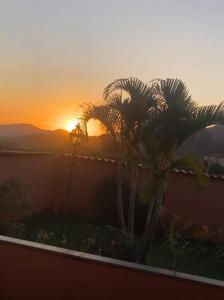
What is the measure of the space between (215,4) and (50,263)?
625 centimetres

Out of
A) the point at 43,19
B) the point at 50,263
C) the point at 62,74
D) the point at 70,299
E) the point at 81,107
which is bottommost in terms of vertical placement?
A: the point at 70,299

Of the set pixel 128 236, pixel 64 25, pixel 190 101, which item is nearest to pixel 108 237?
pixel 128 236

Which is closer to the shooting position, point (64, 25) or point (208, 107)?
point (208, 107)

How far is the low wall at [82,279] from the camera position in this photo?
3705 mm

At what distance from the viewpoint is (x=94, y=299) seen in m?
3.86

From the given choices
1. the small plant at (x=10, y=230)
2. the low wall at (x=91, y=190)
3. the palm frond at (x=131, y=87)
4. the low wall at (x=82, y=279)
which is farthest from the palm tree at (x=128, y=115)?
the low wall at (x=82, y=279)

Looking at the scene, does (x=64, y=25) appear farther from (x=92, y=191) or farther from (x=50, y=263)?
(x=50, y=263)

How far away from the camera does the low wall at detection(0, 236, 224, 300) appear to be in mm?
3705

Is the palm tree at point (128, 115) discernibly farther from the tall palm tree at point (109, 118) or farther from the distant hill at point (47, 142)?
the distant hill at point (47, 142)

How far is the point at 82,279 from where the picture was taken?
386cm

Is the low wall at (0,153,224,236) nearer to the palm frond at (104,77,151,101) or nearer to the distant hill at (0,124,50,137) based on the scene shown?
the palm frond at (104,77,151,101)

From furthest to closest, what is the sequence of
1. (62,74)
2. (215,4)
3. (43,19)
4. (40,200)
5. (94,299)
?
(40,200) < (62,74) < (43,19) < (215,4) < (94,299)

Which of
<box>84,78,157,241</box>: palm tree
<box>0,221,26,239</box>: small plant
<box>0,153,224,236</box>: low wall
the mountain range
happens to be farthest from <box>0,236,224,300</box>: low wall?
the mountain range

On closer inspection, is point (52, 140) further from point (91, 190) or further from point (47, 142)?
point (91, 190)
